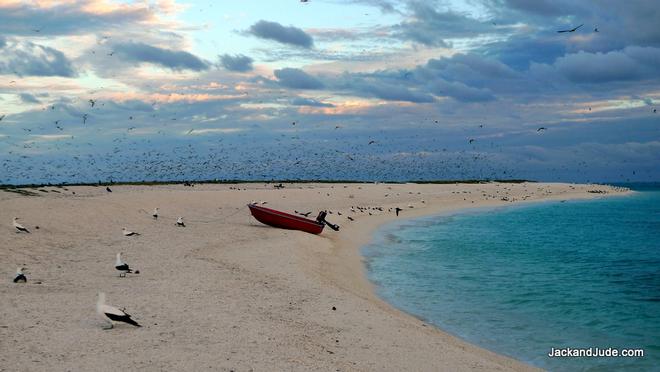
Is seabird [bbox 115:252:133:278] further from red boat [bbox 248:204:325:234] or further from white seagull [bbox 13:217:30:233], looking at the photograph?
red boat [bbox 248:204:325:234]

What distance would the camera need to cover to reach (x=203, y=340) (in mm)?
11602

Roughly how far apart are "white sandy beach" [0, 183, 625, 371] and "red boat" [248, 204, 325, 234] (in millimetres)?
2274

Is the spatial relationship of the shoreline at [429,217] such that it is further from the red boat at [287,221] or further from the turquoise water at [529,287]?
the red boat at [287,221]

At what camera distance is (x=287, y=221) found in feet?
112

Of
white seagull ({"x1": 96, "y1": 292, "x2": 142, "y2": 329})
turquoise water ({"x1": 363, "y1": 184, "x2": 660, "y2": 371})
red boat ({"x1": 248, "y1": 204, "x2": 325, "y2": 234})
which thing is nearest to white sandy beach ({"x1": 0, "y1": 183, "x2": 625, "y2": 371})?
white seagull ({"x1": 96, "y1": 292, "x2": 142, "y2": 329})

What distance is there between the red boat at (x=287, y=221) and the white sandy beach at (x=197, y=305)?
2.27 m

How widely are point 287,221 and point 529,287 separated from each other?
620 inches

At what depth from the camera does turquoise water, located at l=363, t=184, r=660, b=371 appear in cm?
1563

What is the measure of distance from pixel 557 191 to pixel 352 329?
375 feet

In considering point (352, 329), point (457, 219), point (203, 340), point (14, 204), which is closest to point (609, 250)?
point (457, 219)

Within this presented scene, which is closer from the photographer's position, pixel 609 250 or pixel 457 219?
pixel 609 250

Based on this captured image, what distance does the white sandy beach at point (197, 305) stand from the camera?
35.2 feet

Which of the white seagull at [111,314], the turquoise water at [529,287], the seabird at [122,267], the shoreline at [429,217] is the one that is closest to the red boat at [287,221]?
the shoreline at [429,217]

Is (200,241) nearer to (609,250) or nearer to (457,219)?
(609,250)
